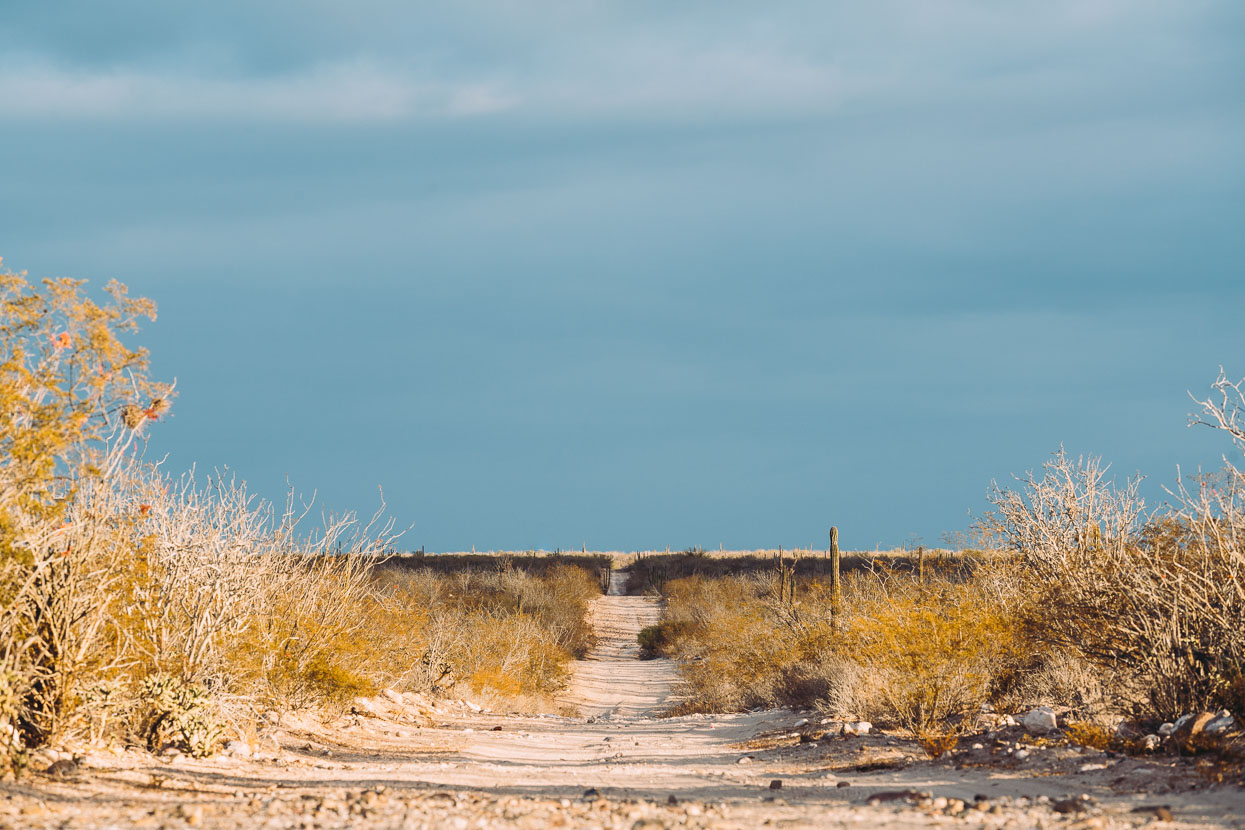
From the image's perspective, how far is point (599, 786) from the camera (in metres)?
9.40

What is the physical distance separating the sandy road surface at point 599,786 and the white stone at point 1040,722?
49cm

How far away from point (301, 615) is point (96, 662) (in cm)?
497

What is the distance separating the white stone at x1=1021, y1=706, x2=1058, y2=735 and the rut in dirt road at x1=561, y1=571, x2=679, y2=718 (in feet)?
36.9

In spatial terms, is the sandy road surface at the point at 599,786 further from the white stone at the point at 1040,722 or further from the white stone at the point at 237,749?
the white stone at the point at 1040,722

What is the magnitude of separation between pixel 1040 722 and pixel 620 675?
2053 centimetres

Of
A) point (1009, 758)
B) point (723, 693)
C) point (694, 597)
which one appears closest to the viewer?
point (1009, 758)

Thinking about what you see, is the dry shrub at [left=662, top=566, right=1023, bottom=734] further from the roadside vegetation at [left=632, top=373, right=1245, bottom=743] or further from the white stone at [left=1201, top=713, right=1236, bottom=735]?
the white stone at [left=1201, top=713, right=1236, bottom=735]

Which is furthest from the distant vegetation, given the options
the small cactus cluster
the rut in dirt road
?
the rut in dirt road

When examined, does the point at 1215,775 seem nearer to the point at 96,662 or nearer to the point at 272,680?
the point at 96,662

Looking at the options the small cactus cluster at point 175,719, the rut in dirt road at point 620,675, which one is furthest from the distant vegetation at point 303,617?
the rut in dirt road at point 620,675

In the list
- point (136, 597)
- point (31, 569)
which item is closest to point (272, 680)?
point (136, 597)

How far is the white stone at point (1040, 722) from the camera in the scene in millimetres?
10719

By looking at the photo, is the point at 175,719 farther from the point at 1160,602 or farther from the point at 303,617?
the point at 1160,602

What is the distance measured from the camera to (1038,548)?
13781 mm
